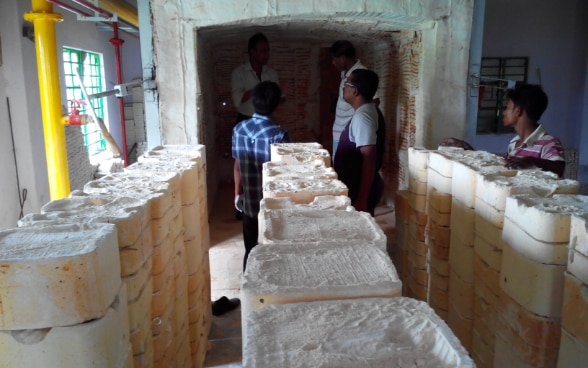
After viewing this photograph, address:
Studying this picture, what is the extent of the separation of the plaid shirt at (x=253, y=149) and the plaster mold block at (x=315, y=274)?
212cm

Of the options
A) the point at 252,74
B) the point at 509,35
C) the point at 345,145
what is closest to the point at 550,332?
the point at 345,145

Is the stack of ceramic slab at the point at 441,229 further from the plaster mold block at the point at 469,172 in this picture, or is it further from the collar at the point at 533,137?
the collar at the point at 533,137

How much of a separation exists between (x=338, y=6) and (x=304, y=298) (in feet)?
12.1

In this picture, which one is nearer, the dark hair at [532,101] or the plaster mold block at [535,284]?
the plaster mold block at [535,284]

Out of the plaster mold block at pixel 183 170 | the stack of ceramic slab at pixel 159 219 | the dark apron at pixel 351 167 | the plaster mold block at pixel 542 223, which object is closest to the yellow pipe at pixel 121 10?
the dark apron at pixel 351 167

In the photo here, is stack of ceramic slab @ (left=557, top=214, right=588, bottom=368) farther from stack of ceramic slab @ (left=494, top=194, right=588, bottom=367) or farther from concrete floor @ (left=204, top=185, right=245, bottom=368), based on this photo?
concrete floor @ (left=204, top=185, right=245, bottom=368)

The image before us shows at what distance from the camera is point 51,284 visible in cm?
136

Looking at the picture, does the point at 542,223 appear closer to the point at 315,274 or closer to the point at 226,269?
the point at 315,274

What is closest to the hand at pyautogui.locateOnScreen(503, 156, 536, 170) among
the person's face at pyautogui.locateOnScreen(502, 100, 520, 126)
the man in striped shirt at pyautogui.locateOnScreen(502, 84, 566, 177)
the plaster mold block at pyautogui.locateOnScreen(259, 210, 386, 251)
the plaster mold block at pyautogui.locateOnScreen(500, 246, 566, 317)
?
the man in striped shirt at pyautogui.locateOnScreen(502, 84, 566, 177)

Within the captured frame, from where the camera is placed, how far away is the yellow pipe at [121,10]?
19.0 feet

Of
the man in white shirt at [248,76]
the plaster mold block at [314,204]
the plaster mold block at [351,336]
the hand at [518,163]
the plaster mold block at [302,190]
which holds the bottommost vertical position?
the plaster mold block at [351,336]

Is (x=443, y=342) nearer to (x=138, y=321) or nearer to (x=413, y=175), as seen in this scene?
(x=138, y=321)

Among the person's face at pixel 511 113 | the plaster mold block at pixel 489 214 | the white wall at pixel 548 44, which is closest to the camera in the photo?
the plaster mold block at pixel 489 214

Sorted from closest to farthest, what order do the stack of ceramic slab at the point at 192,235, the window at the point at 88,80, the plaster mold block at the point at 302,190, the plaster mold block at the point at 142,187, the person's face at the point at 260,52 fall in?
the plaster mold block at the point at 142,187
the plaster mold block at the point at 302,190
the stack of ceramic slab at the point at 192,235
the person's face at the point at 260,52
the window at the point at 88,80
